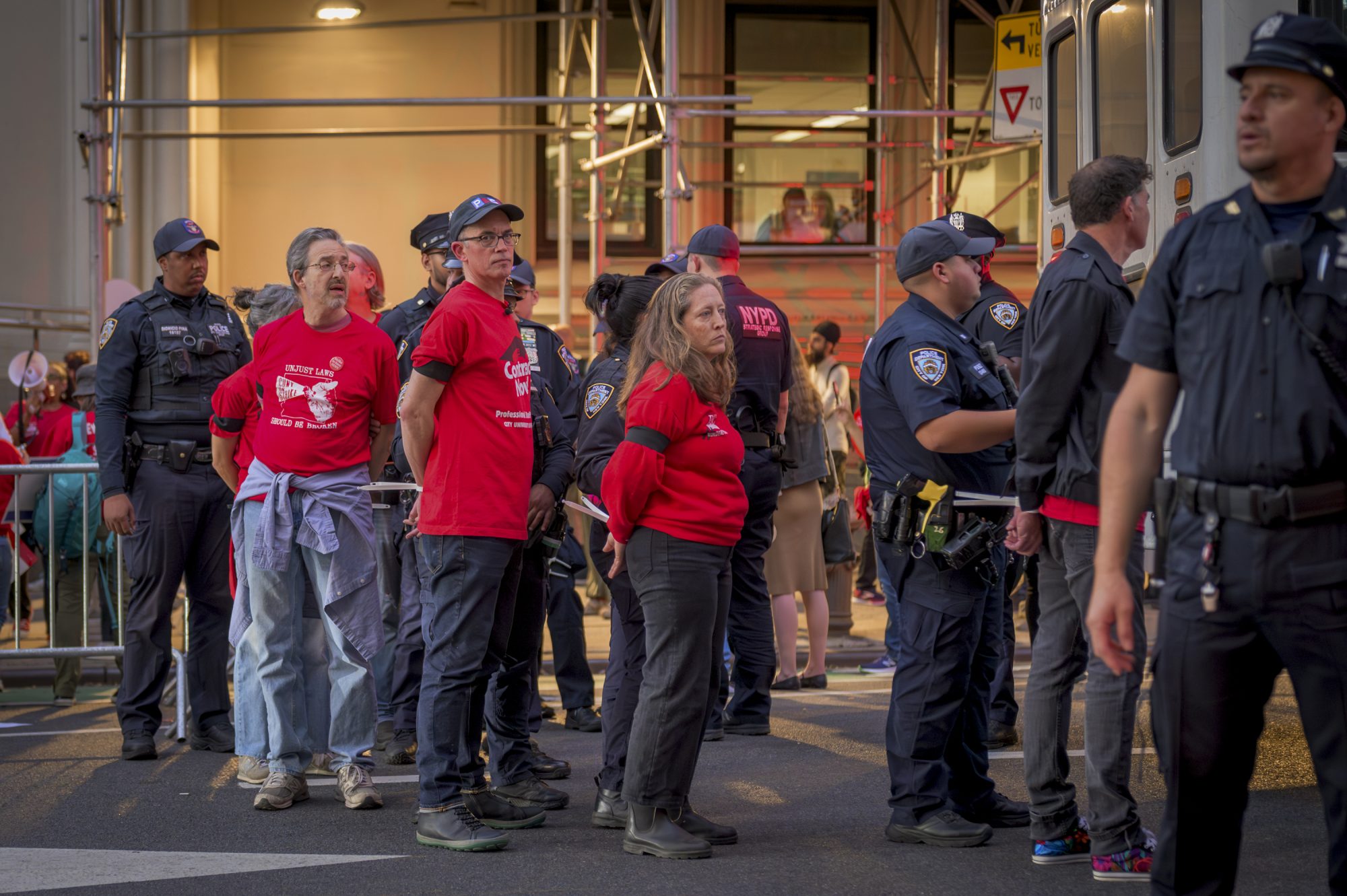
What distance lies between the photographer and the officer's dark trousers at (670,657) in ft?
15.5

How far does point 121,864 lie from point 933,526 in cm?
276

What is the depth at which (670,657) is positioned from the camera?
15.5 ft

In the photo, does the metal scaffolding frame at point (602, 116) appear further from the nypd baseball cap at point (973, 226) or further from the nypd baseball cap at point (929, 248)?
the nypd baseball cap at point (929, 248)

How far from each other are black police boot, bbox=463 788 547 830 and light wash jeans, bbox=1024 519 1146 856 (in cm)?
168

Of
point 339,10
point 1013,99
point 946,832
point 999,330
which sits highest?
point 339,10

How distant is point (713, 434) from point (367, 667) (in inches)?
71.5

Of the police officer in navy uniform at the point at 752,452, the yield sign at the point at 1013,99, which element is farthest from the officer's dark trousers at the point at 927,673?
the yield sign at the point at 1013,99

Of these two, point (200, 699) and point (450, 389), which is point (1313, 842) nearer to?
point (450, 389)

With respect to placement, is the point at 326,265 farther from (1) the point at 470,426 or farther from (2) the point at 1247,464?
(2) the point at 1247,464

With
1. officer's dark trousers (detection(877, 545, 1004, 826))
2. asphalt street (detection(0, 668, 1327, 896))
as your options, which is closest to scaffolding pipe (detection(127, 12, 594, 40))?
asphalt street (detection(0, 668, 1327, 896))

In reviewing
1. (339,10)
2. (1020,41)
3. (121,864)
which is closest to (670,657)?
(121,864)

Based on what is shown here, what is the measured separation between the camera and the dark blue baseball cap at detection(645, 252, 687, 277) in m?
6.28

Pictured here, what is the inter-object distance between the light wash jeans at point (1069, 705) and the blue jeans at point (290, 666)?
2455 millimetres

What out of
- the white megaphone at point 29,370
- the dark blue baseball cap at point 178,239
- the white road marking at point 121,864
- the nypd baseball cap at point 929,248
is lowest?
the white road marking at point 121,864
